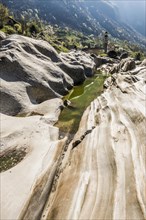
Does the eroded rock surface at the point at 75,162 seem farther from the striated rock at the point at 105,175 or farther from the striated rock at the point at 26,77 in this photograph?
the striated rock at the point at 26,77

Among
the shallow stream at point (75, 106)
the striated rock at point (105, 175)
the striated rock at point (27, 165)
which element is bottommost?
the shallow stream at point (75, 106)

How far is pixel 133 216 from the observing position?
996cm

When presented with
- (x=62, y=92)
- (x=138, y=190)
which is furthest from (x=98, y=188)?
(x=62, y=92)

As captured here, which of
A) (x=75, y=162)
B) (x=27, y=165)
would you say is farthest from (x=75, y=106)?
(x=75, y=162)

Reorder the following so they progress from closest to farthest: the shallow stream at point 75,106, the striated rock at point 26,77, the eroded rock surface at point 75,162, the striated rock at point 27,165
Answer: the eroded rock surface at point 75,162
the striated rock at point 27,165
the shallow stream at point 75,106
the striated rock at point 26,77

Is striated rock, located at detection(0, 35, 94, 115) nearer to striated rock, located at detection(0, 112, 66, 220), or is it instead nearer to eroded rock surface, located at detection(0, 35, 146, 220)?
eroded rock surface, located at detection(0, 35, 146, 220)

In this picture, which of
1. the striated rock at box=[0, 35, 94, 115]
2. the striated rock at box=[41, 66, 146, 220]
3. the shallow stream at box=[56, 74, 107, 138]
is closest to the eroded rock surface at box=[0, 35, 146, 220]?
the striated rock at box=[41, 66, 146, 220]

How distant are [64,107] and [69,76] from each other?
15.2m

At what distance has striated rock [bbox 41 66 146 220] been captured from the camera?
10.4 m

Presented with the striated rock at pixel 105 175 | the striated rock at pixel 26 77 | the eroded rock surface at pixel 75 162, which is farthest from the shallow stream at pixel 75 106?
the striated rock at pixel 105 175

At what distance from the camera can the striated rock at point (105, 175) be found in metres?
10.4

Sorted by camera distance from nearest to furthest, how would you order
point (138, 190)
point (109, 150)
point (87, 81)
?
point (138, 190), point (109, 150), point (87, 81)

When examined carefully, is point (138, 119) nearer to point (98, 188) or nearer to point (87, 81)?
point (98, 188)

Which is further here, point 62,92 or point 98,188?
point 62,92
